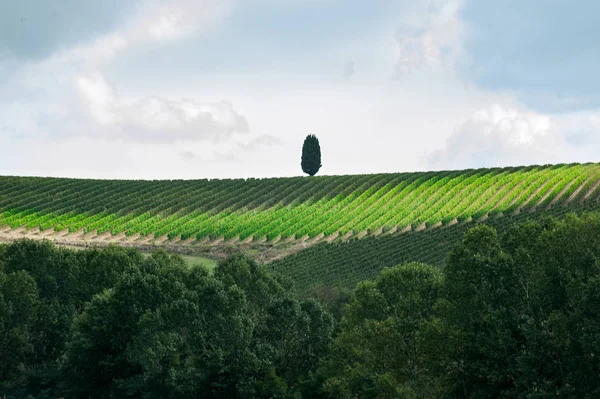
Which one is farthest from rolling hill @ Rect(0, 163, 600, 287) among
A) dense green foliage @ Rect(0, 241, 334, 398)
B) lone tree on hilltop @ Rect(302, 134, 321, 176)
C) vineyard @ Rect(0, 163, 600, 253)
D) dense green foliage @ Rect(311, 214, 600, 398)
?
dense green foliage @ Rect(311, 214, 600, 398)

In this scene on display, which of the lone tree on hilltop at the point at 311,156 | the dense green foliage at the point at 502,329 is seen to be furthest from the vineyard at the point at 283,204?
the dense green foliage at the point at 502,329

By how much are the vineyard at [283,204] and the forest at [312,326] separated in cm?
3660

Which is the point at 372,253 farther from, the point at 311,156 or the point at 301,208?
the point at 311,156

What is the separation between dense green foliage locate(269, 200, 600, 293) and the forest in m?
13.8

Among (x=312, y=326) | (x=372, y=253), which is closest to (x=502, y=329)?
(x=312, y=326)

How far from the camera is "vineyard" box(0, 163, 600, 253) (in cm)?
9988

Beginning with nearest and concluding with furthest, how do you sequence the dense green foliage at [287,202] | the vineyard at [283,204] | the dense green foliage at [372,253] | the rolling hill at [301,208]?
the dense green foliage at [372,253]
the rolling hill at [301,208]
the vineyard at [283,204]
the dense green foliage at [287,202]

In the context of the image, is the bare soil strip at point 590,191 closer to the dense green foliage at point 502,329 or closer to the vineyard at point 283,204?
the vineyard at point 283,204

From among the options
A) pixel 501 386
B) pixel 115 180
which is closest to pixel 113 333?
pixel 501 386

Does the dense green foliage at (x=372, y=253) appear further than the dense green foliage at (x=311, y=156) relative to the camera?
No

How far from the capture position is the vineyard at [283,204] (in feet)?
328

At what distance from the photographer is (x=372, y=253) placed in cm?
8612

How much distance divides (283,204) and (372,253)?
3185 centimetres

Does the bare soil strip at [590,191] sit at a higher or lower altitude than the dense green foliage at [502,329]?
higher
